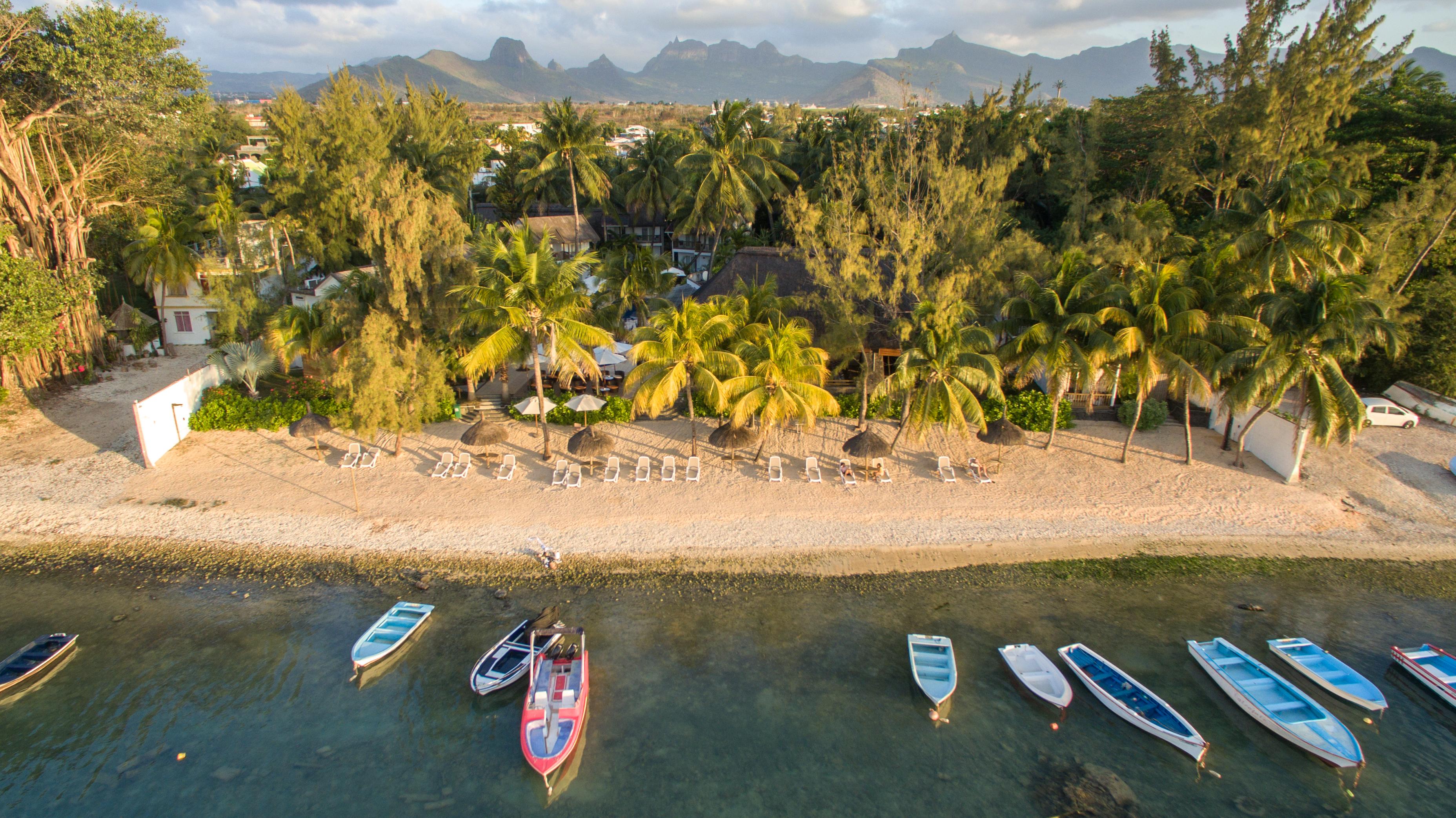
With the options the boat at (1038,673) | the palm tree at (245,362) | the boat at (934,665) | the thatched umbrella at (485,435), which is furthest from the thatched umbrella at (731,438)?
the palm tree at (245,362)

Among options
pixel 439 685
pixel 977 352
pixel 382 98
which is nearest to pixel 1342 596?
pixel 977 352

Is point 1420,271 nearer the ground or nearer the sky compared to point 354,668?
nearer the sky

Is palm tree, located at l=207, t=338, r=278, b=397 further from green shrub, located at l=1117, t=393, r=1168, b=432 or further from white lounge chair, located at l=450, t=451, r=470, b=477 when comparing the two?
green shrub, located at l=1117, t=393, r=1168, b=432

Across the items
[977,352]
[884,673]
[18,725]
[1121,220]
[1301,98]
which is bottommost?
[18,725]

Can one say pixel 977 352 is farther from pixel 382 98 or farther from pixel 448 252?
pixel 382 98

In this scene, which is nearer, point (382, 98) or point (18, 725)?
point (18, 725)

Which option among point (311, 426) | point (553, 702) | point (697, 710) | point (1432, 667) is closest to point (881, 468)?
point (697, 710)
